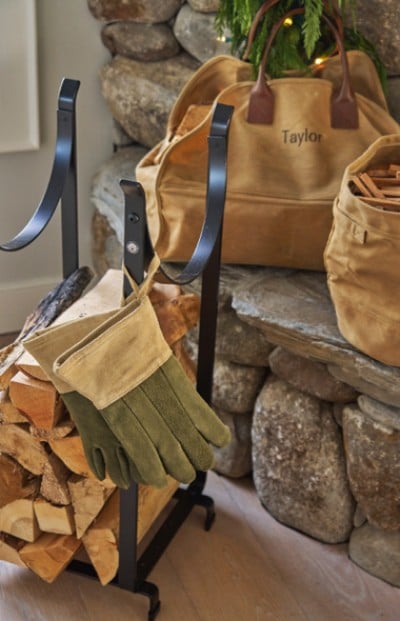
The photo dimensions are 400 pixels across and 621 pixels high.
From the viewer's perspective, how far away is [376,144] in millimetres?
1646

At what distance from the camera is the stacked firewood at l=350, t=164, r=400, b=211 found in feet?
4.87

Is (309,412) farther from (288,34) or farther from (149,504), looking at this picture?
(288,34)

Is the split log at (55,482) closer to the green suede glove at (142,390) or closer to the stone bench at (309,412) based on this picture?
the green suede glove at (142,390)

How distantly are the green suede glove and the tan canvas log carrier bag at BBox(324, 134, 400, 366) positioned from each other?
0.31 meters

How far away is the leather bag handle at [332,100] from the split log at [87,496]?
2.54 feet

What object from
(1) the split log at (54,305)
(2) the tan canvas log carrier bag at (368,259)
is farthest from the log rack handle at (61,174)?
(2) the tan canvas log carrier bag at (368,259)

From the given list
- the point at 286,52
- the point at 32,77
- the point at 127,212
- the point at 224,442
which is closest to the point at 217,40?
the point at 286,52

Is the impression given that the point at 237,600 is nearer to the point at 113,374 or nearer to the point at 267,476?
the point at 267,476

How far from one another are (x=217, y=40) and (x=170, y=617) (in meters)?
1.32

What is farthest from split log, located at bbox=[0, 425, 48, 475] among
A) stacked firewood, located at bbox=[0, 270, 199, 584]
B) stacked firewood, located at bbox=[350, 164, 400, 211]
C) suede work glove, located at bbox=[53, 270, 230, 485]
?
stacked firewood, located at bbox=[350, 164, 400, 211]

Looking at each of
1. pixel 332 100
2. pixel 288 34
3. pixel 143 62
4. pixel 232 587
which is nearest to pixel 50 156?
pixel 143 62

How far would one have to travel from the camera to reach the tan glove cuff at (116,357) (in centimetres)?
130

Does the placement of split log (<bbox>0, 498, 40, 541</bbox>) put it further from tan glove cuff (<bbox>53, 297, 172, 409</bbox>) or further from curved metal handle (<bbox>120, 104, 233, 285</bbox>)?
curved metal handle (<bbox>120, 104, 233, 285</bbox>)

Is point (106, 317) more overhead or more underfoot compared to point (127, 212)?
more underfoot
